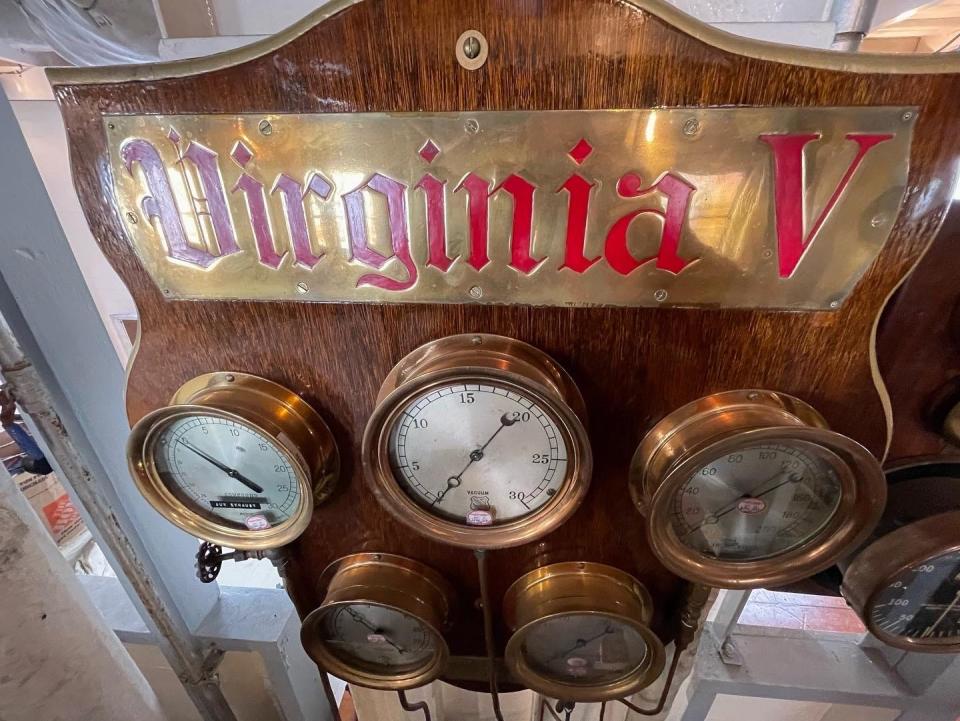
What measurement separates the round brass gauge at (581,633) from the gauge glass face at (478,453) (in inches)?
8.0

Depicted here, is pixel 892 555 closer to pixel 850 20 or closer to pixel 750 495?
pixel 750 495

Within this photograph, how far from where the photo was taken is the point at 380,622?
38.8 inches

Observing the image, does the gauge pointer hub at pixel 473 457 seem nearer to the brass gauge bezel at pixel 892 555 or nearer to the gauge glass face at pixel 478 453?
the gauge glass face at pixel 478 453

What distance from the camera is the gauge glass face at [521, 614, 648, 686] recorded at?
956mm

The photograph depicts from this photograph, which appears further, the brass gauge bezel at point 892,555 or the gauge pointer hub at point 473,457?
the brass gauge bezel at point 892,555

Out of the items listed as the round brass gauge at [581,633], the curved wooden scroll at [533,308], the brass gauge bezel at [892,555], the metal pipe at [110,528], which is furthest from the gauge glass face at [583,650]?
the metal pipe at [110,528]

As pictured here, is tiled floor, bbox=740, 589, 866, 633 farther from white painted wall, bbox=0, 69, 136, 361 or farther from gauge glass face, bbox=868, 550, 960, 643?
white painted wall, bbox=0, 69, 136, 361

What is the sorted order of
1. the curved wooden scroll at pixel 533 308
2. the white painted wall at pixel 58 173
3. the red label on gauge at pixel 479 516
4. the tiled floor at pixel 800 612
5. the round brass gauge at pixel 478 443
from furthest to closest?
the white painted wall at pixel 58 173 → the tiled floor at pixel 800 612 → the red label on gauge at pixel 479 516 → the round brass gauge at pixel 478 443 → the curved wooden scroll at pixel 533 308

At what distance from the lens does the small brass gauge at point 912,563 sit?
0.81 meters

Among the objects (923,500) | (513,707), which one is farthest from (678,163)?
(513,707)

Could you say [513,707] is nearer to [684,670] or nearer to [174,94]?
[684,670]

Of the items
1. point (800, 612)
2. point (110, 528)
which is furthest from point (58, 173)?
point (800, 612)

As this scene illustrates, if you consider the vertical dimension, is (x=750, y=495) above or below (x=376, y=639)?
above

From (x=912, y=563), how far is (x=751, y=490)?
0.33 m
